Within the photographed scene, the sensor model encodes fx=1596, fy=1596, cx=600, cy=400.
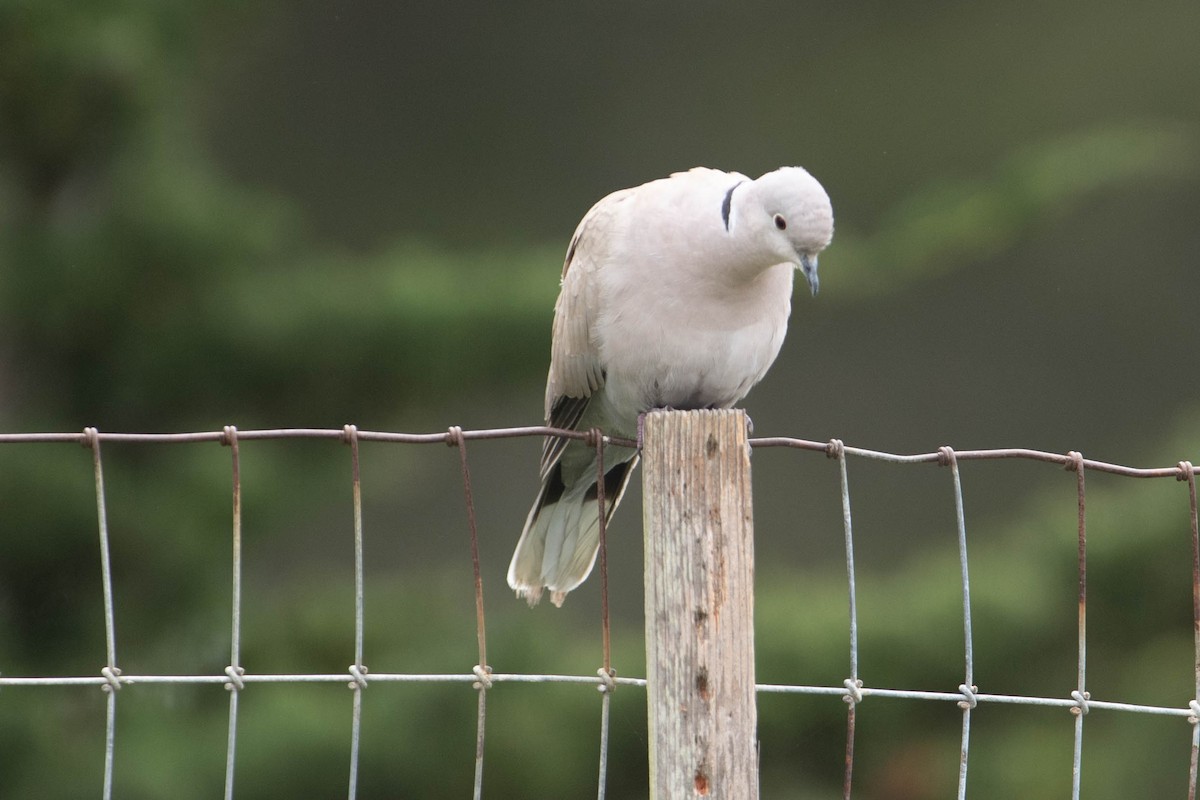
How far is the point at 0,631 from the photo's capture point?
5215mm

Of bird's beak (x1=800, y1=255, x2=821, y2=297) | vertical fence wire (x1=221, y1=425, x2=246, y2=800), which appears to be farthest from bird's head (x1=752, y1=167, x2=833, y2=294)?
vertical fence wire (x1=221, y1=425, x2=246, y2=800)

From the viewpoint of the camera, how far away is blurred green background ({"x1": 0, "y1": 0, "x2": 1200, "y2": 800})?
5.18 metres

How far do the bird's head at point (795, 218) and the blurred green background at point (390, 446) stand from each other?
2238 mm

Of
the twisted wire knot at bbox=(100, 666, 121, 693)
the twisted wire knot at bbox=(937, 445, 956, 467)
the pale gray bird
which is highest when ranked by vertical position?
the pale gray bird

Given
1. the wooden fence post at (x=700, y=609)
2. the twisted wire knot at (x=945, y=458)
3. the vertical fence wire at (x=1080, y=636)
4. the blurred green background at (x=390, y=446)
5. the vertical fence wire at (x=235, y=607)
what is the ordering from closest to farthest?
the vertical fence wire at (x=235, y=607), the wooden fence post at (x=700, y=609), the vertical fence wire at (x=1080, y=636), the twisted wire knot at (x=945, y=458), the blurred green background at (x=390, y=446)

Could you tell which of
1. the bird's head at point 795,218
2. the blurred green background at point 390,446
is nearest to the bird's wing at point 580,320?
the bird's head at point 795,218

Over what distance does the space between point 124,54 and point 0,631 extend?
1.91 meters

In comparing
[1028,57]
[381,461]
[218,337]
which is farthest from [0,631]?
[1028,57]

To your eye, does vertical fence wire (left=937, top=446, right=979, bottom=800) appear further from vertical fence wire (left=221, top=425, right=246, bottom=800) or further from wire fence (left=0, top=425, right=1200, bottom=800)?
vertical fence wire (left=221, top=425, right=246, bottom=800)

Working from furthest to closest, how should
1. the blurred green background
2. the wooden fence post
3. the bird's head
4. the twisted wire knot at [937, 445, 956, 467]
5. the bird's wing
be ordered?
the blurred green background → the bird's wing → the bird's head → the twisted wire knot at [937, 445, 956, 467] → the wooden fence post

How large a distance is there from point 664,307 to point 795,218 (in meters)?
0.40

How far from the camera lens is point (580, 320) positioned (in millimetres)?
3646

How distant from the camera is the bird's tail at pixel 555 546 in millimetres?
3646

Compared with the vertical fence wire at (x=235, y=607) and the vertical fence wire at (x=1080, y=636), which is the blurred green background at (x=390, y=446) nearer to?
the vertical fence wire at (x=235, y=607)
